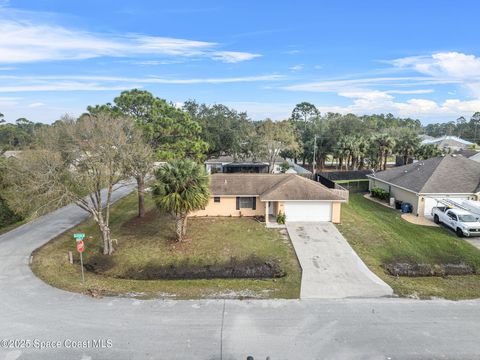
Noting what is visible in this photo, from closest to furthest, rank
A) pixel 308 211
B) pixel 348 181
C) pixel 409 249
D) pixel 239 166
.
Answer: pixel 409 249 < pixel 308 211 < pixel 348 181 < pixel 239 166

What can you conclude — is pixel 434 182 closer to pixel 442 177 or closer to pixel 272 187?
pixel 442 177

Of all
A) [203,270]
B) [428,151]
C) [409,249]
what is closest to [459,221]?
[409,249]

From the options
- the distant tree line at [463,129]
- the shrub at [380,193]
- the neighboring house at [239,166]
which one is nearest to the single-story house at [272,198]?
the shrub at [380,193]

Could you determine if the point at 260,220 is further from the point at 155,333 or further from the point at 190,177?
the point at 155,333

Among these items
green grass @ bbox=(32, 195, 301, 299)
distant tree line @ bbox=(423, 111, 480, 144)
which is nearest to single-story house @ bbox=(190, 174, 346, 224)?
green grass @ bbox=(32, 195, 301, 299)

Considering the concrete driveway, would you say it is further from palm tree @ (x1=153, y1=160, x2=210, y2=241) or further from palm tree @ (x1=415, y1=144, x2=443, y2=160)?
palm tree @ (x1=415, y1=144, x2=443, y2=160)
